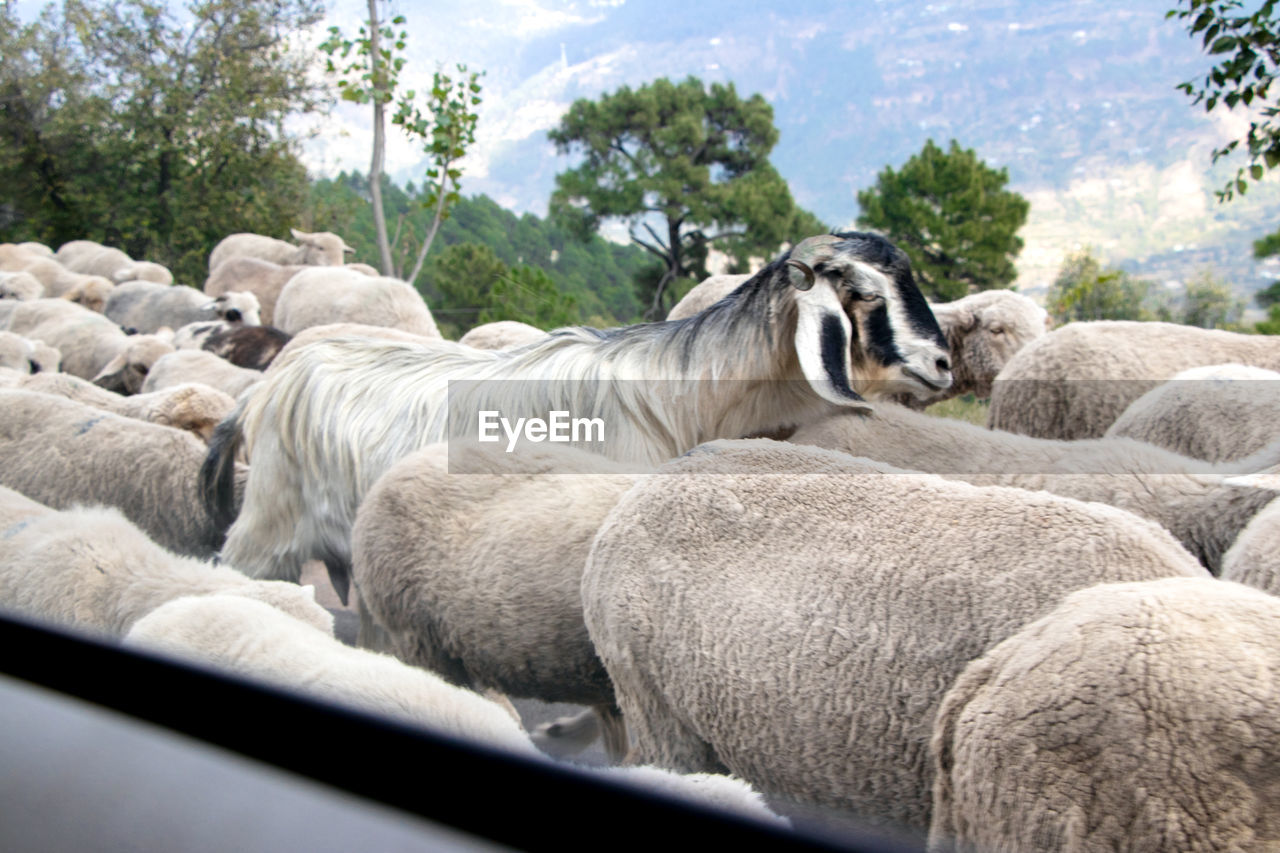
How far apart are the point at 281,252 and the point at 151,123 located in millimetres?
3872

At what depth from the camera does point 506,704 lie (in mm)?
2016

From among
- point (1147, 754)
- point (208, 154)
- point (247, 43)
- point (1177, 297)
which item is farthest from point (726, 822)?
point (208, 154)

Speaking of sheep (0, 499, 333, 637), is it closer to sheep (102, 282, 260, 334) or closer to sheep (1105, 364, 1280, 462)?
sheep (1105, 364, 1280, 462)

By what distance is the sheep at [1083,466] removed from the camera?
167 cm

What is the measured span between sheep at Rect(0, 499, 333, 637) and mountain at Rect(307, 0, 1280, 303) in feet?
7.18

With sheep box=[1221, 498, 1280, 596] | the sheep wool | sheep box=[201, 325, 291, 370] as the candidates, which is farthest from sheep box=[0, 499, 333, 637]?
sheep box=[201, 325, 291, 370]

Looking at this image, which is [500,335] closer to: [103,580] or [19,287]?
[103,580]

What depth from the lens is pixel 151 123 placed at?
354 inches

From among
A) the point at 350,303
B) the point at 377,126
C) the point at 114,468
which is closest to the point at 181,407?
the point at 114,468

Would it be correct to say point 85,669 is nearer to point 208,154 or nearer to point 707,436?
point 707,436

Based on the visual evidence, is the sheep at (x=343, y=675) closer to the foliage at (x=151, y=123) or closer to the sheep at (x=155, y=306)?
the foliage at (x=151, y=123)

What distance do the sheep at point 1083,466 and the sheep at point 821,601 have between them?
1.29 feet

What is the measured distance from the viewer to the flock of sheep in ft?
3.34

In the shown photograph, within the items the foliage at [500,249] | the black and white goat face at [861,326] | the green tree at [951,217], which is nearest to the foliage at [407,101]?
the foliage at [500,249]
